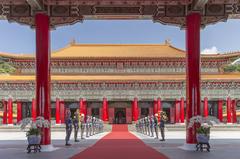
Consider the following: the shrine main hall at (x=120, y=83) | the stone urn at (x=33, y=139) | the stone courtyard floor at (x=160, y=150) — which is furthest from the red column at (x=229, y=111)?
the stone urn at (x=33, y=139)

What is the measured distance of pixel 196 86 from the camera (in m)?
14.8

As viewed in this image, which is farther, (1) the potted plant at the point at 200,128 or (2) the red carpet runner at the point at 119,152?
(1) the potted plant at the point at 200,128

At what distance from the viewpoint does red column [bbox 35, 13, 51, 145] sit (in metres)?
14.7

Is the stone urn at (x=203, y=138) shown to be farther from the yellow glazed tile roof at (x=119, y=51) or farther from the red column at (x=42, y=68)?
the yellow glazed tile roof at (x=119, y=51)

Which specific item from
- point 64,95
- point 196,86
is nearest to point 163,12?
point 196,86

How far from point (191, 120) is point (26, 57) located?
122 ft

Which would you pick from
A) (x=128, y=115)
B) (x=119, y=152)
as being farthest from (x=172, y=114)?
(x=119, y=152)

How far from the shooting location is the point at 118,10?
15430 millimetres

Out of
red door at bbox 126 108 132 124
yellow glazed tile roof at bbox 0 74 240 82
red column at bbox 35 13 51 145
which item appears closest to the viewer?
red column at bbox 35 13 51 145

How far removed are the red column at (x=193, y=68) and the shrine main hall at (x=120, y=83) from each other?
103 ft

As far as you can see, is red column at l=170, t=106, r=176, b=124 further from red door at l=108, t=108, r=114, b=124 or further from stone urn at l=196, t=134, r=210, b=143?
stone urn at l=196, t=134, r=210, b=143

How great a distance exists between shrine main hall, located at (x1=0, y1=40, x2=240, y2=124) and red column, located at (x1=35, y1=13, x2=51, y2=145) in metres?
30.7

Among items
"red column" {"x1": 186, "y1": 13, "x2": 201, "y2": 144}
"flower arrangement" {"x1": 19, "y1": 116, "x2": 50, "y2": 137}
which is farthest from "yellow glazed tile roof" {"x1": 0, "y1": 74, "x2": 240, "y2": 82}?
"flower arrangement" {"x1": 19, "y1": 116, "x2": 50, "y2": 137}

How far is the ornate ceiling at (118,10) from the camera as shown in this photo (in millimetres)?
14844
